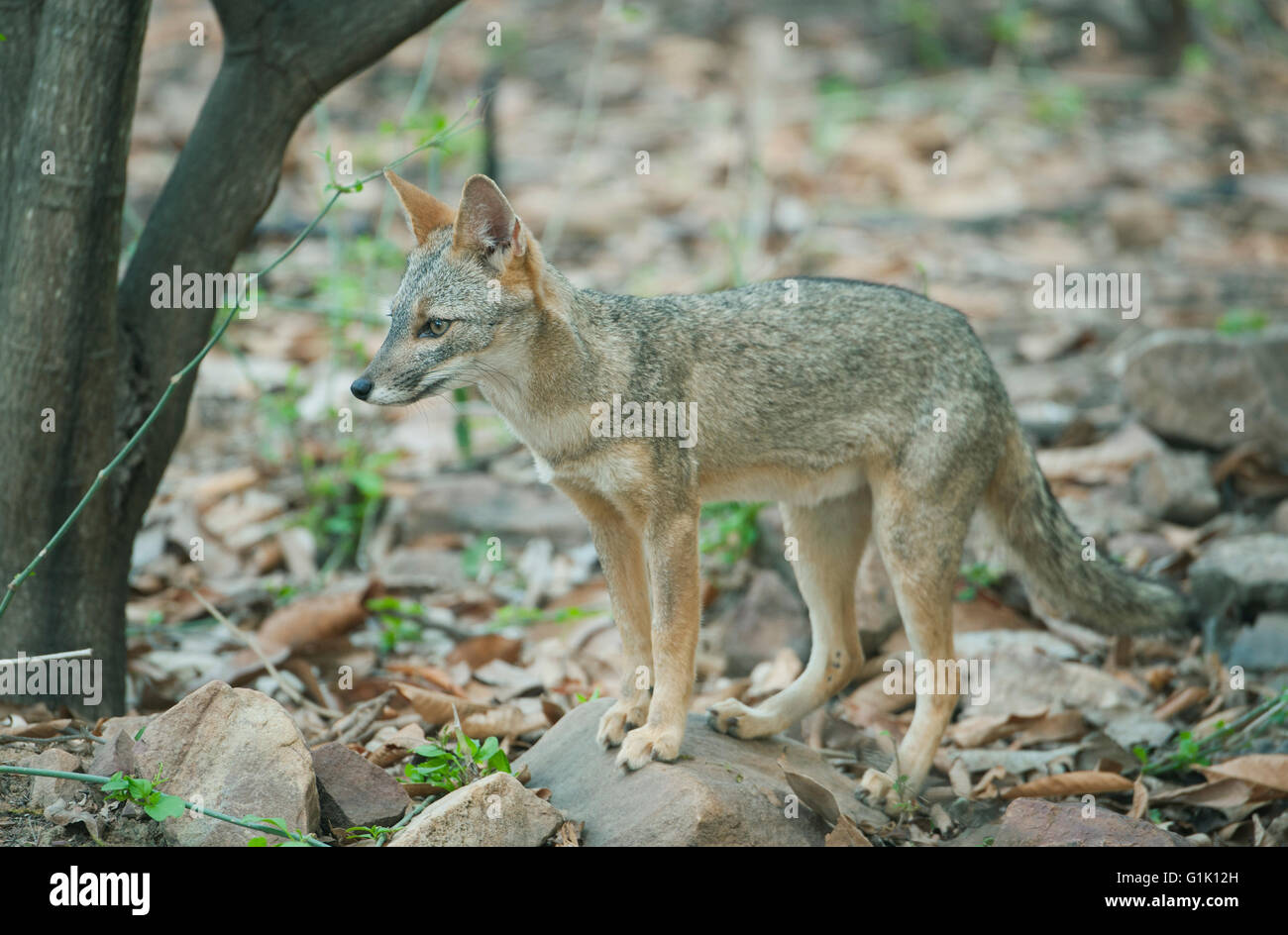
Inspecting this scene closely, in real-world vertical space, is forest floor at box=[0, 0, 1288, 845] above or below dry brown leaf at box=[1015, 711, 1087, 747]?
above

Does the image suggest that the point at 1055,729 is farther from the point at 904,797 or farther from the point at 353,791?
the point at 353,791

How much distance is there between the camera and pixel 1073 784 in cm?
598

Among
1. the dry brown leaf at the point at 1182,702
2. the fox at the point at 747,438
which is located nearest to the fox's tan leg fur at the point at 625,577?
the fox at the point at 747,438

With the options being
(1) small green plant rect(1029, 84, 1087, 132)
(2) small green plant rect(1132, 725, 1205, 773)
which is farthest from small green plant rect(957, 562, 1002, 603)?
(1) small green plant rect(1029, 84, 1087, 132)

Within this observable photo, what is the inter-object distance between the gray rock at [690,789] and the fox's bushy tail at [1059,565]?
1460mm

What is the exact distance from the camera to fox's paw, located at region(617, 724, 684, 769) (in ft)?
17.0

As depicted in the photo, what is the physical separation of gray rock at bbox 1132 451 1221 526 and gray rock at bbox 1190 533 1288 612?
0.84 meters

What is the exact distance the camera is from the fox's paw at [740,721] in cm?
586

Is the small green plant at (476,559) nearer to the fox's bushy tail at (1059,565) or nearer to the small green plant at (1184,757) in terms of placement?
the fox's bushy tail at (1059,565)

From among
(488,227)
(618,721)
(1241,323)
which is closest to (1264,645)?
(618,721)

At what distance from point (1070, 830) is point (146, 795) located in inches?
131

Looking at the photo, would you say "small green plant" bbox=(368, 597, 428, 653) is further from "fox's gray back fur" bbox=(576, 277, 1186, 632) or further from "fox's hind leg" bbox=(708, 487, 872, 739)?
"fox's gray back fur" bbox=(576, 277, 1186, 632)

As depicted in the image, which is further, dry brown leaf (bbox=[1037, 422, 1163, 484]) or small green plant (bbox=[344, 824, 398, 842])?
dry brown leaf (bbox=[1037, 422, 1163, 484])

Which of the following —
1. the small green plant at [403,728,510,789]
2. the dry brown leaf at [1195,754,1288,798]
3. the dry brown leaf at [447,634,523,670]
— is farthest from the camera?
the dry brown leaf at [447,634,523,670]
